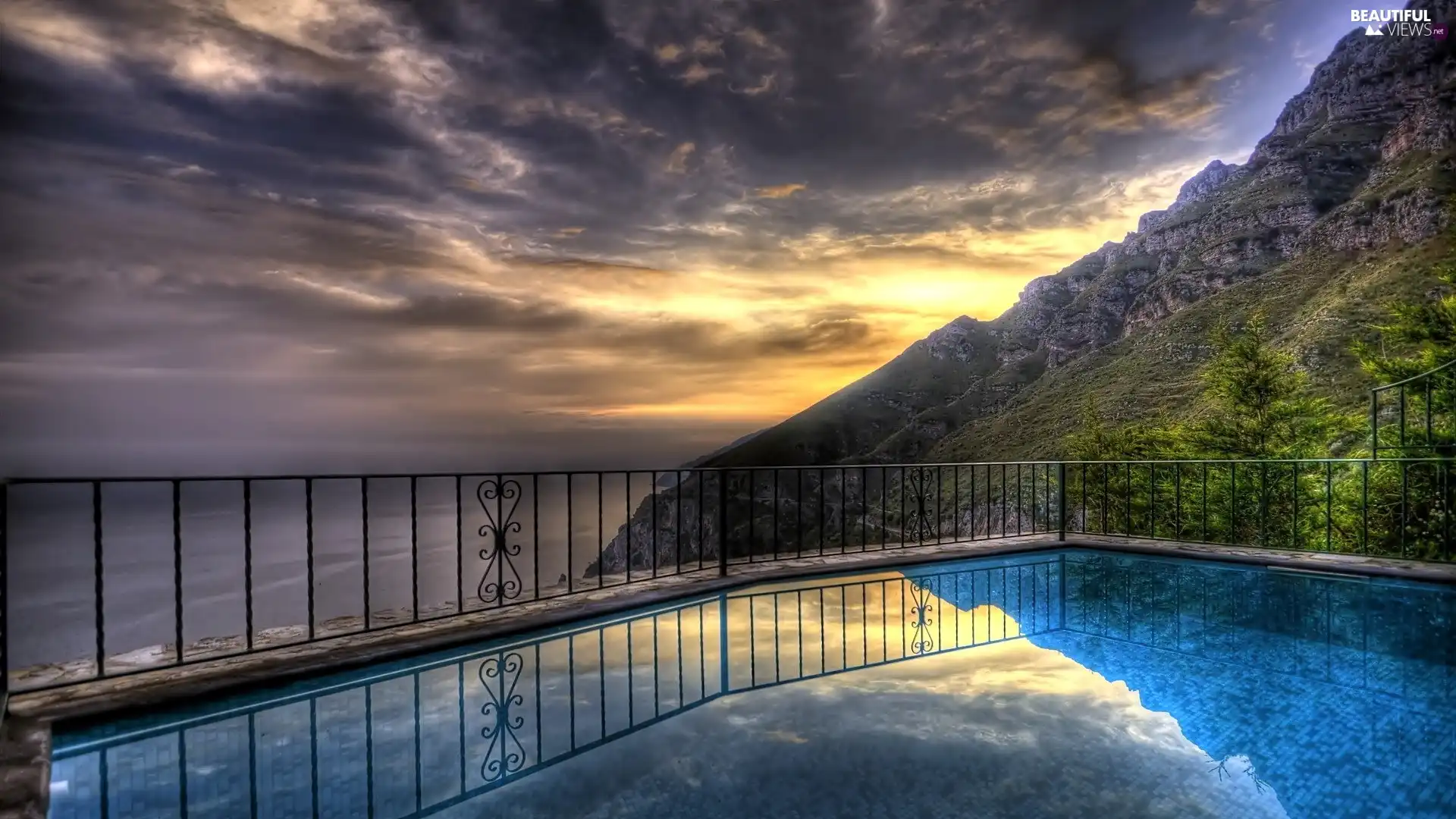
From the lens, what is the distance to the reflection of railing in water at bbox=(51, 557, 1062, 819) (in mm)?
2006

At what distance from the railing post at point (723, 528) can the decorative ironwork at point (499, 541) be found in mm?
1402

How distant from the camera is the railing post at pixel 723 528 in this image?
4809mm

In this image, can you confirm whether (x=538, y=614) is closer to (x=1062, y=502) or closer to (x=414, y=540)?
(x=414, y=540)

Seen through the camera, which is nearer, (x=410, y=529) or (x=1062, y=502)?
(x=410, y=529)

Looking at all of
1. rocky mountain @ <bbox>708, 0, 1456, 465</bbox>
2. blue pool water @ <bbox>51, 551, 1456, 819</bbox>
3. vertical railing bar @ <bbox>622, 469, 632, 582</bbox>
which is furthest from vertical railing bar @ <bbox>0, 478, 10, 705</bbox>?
rocky mountain @ <bbox>708, 0, 1456, 465</bbox>

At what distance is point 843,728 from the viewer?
2.39m

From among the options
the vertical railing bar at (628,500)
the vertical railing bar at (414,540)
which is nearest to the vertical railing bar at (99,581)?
the vertical railing bar at (414,540)

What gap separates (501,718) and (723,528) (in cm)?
246

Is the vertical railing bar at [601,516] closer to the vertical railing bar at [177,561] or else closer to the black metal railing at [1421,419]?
the vertical railing bar at [177,561]

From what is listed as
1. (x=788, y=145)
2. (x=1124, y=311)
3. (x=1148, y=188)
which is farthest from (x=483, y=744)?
(x=1124, y=311)

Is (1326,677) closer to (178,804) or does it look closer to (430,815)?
(430,815)

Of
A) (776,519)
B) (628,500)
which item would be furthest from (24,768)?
(776,519)

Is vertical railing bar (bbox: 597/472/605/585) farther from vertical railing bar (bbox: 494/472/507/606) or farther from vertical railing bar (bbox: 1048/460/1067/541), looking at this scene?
vertical railing bar (bbox: 1048/460/1067/541)

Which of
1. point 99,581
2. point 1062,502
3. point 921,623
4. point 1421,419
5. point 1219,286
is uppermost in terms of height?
point 1219,286
